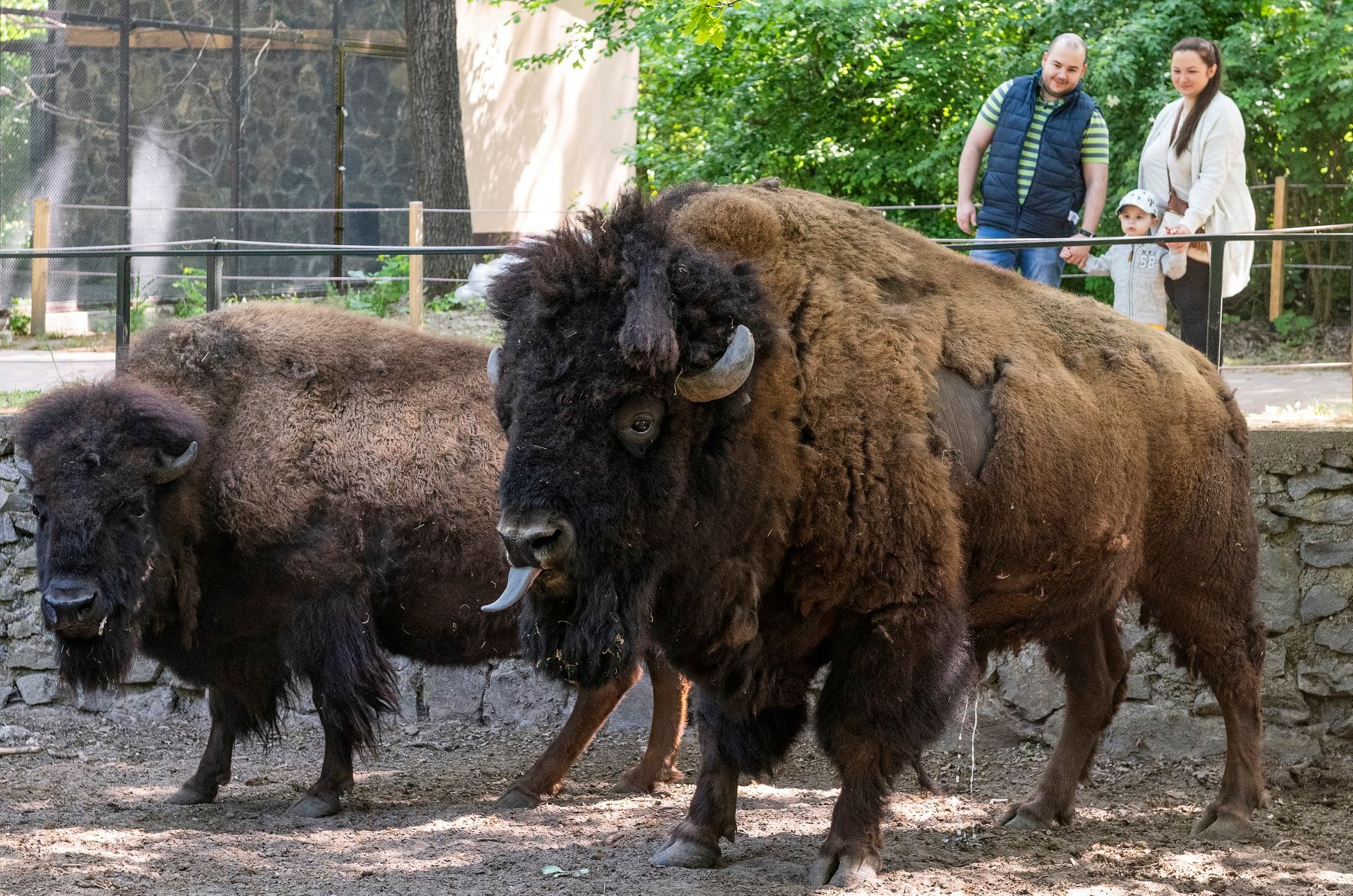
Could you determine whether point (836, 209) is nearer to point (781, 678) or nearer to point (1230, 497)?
point (781, 678)

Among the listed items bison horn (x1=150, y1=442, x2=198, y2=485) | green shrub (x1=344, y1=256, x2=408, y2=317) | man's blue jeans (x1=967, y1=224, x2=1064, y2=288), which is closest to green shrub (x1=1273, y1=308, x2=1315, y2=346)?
man's blue jeans (x1=967, y1=224, x2=1064, y2=288)

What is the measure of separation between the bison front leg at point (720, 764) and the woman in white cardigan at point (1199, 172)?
144 inches

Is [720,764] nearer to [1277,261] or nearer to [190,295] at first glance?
[190,295]

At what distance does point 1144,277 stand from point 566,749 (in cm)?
400

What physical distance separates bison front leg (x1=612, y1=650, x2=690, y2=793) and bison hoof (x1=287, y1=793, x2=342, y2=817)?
1250 mm

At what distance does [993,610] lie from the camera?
4938 mm

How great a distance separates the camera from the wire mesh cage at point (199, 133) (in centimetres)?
1493

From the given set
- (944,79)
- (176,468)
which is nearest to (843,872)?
(176,468)

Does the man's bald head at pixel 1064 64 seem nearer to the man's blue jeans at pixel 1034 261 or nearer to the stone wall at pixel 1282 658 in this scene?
the man's blue jeans at pixel 1034 261

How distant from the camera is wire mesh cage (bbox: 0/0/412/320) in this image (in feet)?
49.0

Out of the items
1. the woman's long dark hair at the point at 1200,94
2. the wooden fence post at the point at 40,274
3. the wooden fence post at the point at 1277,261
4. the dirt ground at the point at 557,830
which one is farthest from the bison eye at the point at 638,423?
the wooden fence post at the point at 1277,261

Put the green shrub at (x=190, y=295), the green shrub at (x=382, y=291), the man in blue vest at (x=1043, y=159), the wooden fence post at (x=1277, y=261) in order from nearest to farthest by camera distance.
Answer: the man in blue vest at (x=1043, y=159) < the green shrub at (x=382, y=291) < the green shrub at (x=190, y=295) < the wooden fence post at (x=1277, y=261)

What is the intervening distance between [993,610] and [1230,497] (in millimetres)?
1279

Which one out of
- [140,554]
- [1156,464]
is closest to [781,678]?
[1156,464]
